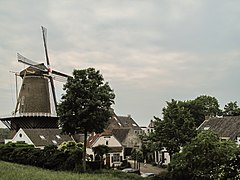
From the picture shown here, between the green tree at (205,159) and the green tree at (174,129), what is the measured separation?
24.0 ft

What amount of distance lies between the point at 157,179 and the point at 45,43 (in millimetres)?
39264

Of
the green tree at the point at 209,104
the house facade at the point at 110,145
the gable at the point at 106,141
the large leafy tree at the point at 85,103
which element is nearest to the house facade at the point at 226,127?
the house facade at the point at 110,145

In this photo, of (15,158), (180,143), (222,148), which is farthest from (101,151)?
(222,148)

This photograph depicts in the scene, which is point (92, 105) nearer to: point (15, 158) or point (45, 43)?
point (15, 158)

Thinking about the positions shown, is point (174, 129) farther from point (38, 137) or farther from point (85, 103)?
point (38, 137)

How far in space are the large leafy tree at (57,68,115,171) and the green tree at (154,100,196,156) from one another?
17.0ft

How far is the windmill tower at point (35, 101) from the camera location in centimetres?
5525

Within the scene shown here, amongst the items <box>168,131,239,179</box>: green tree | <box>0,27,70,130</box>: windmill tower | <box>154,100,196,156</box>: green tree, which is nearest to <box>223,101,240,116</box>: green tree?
<box>0,27,70,130</box>: windmill tower

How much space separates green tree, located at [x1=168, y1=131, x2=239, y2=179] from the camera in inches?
922

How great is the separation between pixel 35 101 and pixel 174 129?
27.3 metres

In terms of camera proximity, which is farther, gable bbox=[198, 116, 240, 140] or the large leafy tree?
gable bbox=[198, 116, 240, 140]

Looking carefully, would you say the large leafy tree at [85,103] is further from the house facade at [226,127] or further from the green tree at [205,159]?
the house facade at [226,127]

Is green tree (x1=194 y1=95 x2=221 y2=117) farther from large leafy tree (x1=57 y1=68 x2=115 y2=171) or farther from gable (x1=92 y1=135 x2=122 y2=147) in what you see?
large leafy tree (x1=57 y1=68 x2=115 y2=171)

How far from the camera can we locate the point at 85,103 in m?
32.4
